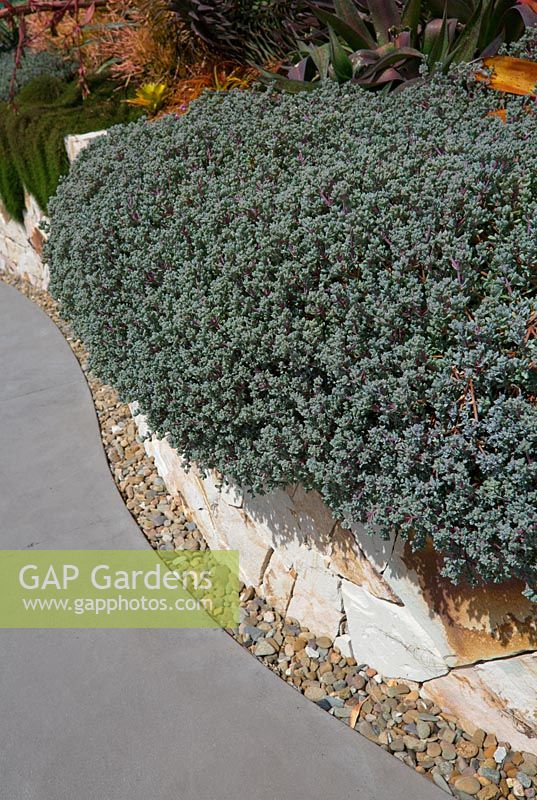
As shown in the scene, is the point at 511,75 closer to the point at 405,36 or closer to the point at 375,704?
the point at 405,36

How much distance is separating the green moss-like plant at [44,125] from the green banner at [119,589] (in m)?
3.56

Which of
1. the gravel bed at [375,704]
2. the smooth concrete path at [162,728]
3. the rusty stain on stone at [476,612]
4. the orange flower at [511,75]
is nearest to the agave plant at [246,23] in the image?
the orange flower at [511,75]

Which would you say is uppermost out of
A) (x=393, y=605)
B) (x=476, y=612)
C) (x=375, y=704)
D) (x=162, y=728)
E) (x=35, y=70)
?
(x=35, y=70)

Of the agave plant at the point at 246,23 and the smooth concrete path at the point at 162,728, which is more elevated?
the agave plant at the point at 246,23

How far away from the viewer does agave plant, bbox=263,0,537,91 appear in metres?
3.49

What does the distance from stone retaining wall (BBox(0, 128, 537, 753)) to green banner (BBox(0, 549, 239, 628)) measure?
16 centimetres

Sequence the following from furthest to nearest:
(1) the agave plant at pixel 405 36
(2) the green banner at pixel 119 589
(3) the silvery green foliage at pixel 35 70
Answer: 1. (3) the silvery green foliage at pixel 35 70
2. (1) the agave plant at pixel 405 36
3. (2) the green banner at pixel 119 589

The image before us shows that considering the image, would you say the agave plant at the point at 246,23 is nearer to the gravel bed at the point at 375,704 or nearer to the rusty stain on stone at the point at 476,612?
the gravel bed at the point at 375,704

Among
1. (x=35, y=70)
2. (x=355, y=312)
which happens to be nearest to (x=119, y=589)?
(x=355, y=312)

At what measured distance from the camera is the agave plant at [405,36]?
137 inches

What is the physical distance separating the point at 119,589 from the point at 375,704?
115cm

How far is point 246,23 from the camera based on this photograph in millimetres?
5133

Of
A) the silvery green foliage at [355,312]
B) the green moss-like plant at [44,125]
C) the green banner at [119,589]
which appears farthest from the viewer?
the green moss-like plant at [44,125]

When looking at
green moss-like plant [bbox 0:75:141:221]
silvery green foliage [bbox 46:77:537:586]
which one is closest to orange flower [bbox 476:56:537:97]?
silvery green foliage [bbox 46:77:537:586]
